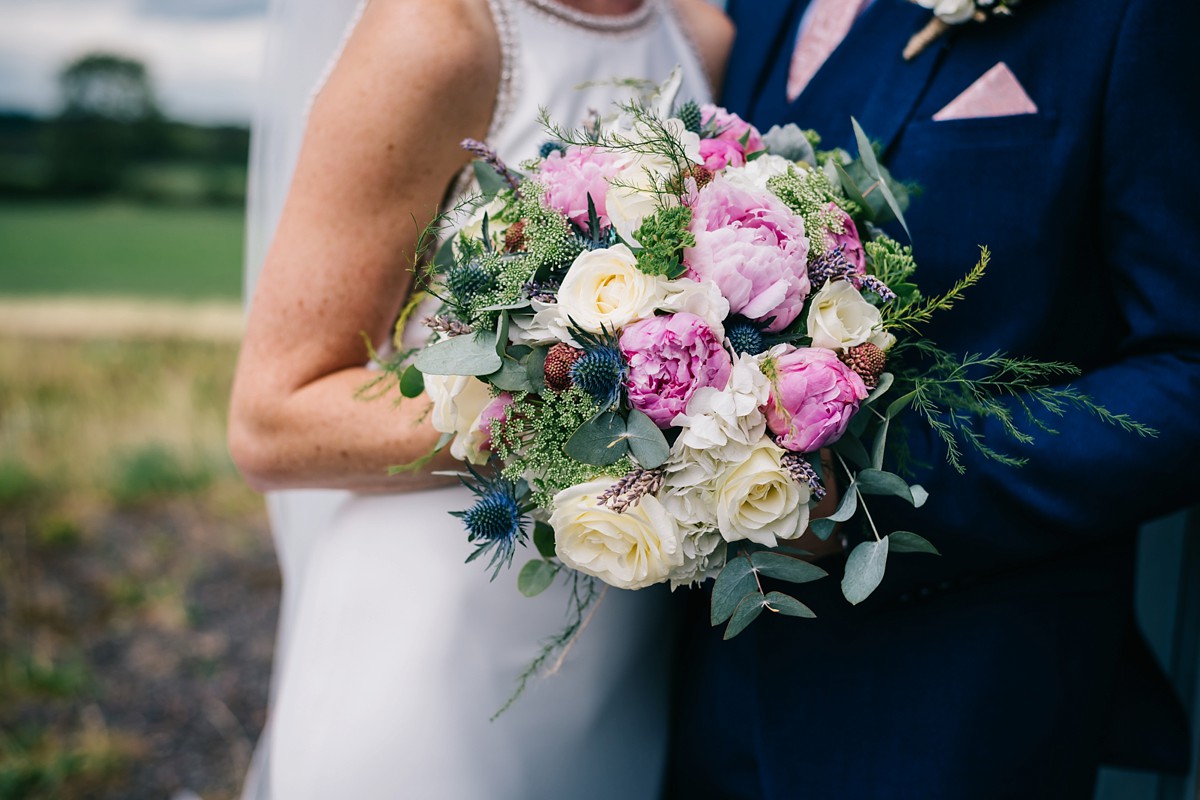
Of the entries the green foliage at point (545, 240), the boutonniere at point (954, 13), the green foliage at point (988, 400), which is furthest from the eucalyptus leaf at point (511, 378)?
the boutonniere at point (954, 13)

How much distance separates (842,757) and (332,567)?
0.91m

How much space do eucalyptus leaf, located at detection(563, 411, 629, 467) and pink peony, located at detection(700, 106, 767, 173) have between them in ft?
1.24

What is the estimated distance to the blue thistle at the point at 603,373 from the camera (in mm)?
1004

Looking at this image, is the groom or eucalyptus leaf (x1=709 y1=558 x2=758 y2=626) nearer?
eucalyptus leaf (x1=709 y1=558 x2=758 y2=626)

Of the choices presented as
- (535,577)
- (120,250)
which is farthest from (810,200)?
(120,250)

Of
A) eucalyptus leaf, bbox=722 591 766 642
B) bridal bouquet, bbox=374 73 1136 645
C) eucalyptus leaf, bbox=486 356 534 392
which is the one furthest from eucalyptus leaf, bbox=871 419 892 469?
eucalyptus leaf, bbox=486 356 534 392

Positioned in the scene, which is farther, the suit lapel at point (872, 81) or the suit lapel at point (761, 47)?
the suit lapel at point (761, 47)

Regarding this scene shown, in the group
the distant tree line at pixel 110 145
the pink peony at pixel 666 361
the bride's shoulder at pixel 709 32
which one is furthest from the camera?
the distant tree line at pixel 110 145

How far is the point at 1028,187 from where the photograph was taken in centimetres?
140

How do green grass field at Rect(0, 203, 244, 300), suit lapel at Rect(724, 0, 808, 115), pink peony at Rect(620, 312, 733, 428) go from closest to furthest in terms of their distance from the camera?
1. pink peony at Rect(620, 312, 733, 428)
2. suit lapel at Rect(724, 0, 808, 115)
3. green grass field at Rect(0, 203, 244, 300)

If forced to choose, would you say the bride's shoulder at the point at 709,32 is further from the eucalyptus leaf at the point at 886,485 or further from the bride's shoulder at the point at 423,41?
the eucalyptus leaf at the point at 886,485

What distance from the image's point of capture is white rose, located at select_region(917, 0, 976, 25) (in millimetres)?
1426

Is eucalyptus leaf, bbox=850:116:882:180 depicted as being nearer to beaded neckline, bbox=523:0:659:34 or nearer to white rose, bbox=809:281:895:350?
white rose, bbox=809:281:895:350

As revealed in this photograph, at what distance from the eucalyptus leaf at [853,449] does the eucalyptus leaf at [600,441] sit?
0.29 m
